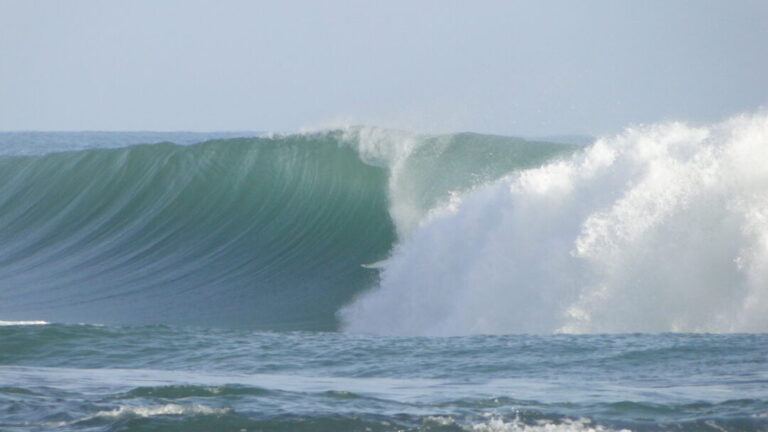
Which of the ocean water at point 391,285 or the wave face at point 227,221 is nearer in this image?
the ocean water at point 391,285

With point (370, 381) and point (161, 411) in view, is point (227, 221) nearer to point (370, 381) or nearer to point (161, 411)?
point (370, 381)

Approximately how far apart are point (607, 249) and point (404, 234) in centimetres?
495

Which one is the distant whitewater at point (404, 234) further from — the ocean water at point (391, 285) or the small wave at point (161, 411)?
the small wave at point (161, 411)

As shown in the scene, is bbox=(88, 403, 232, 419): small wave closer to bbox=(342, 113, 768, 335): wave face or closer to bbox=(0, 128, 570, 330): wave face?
bbox=(342, 113, 768, 335): wave face

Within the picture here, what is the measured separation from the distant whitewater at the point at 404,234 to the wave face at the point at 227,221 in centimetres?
4

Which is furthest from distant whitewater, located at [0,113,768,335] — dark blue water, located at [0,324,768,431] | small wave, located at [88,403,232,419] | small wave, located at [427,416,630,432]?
small wave, located at [88,403,232,419]

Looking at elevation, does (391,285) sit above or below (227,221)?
below

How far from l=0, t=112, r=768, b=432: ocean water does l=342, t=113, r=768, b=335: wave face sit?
3 cm

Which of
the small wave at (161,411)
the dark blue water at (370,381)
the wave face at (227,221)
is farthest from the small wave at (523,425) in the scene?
the wave face at (227,221)

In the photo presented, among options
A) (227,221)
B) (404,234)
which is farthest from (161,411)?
(227,221)

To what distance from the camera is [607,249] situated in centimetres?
1227

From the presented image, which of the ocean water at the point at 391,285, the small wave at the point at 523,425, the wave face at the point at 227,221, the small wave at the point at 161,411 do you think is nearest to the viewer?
the small wave at the point at 523,425

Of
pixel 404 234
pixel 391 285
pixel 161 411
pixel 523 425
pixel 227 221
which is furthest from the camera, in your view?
pixel 227 221

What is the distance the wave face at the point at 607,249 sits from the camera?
37.5ft
